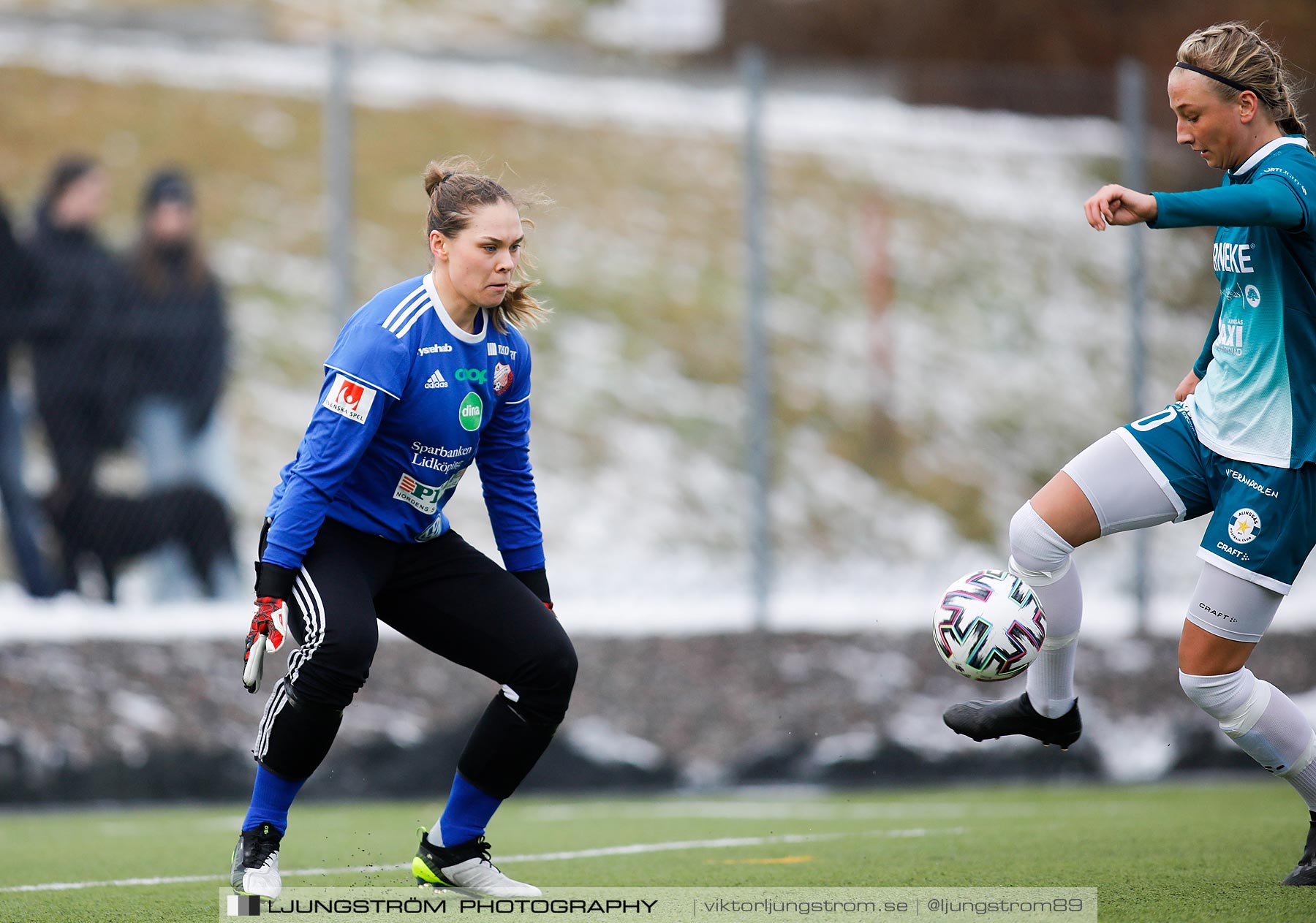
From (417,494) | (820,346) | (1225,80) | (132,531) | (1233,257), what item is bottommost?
(820,346)

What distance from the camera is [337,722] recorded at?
13.9 feet

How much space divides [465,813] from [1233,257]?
9.05ft

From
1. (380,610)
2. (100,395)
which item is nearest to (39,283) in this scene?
(100,395)

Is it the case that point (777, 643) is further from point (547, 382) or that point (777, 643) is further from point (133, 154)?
point (133, 154)

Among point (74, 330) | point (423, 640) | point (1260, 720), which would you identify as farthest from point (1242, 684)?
point (74, 330)

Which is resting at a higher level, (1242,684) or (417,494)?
(417,494)

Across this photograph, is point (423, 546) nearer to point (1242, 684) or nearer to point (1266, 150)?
point (1242, 684)

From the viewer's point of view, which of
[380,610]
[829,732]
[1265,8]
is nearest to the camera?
[380,610]

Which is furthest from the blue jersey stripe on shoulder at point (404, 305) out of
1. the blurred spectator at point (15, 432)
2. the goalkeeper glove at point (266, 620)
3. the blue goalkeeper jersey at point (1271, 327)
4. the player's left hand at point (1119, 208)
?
the blurred spectator at point (15, 432)

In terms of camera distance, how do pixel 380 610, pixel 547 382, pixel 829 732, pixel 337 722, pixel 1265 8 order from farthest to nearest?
pixel 547 382 < pixel 1265 8 < pixel 829 732 < pixel 380 610 < pixel 337 722

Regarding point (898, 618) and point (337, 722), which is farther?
point (898, 618)

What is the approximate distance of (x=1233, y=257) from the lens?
4379mm

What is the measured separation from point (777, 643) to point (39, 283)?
4805mm

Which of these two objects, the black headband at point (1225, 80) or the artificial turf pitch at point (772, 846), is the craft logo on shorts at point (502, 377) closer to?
the artificial turf pitch at point (772, 846)
